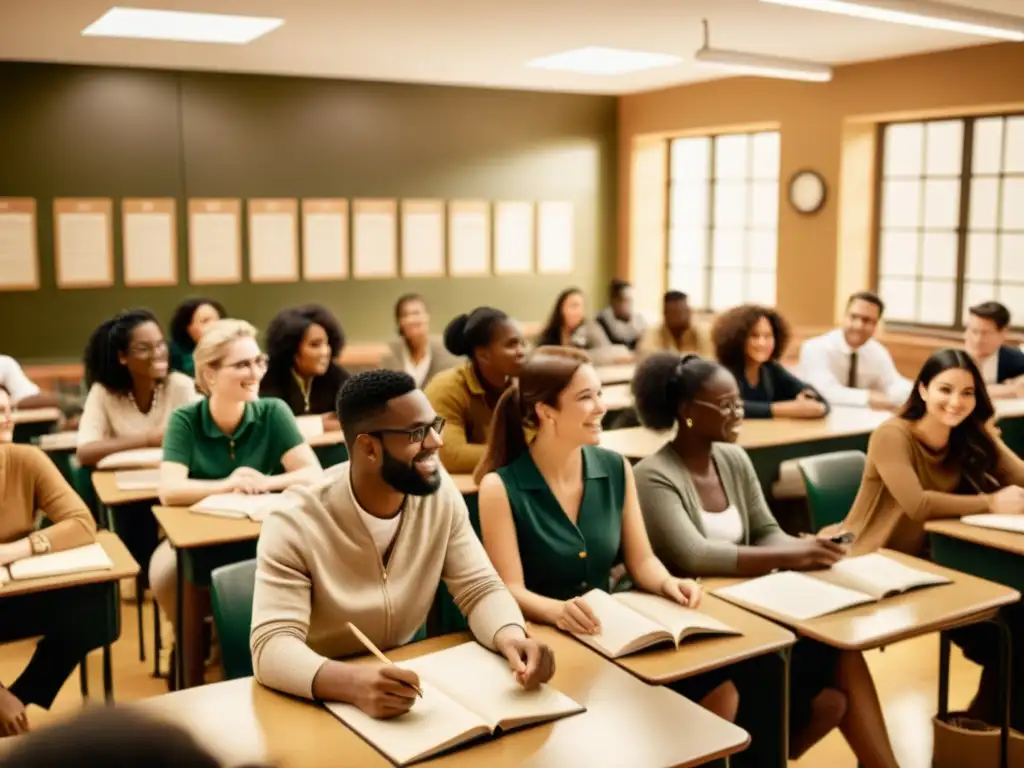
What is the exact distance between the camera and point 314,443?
15.2 ft

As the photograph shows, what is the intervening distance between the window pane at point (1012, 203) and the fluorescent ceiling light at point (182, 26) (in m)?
4.90

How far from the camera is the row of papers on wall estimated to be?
7688 mm

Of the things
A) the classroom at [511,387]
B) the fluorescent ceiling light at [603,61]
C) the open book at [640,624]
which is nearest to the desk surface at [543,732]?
the classroom at [511,387]

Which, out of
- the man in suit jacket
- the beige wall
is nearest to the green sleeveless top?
the man in suit jacket

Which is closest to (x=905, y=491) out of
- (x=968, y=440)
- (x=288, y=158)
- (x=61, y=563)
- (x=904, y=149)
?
(x=968, y=440)

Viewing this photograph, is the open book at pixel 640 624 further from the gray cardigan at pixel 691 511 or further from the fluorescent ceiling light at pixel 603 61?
the fluorescent ceiling light at pixel 603 61

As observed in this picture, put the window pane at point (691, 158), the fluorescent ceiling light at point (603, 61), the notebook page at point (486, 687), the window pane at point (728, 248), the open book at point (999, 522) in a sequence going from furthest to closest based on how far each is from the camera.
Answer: the window pane at point (691, 158), the window pane at point (728, 248), the fluorescent ceiling light at point (603, 61), the open book at point (999, 522), the notebook page at point (486, 687)

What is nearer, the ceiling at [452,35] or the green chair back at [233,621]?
the green chair back at [233,621]

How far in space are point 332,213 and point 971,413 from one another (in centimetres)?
609

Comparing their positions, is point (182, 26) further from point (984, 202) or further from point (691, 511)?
point (984, 202)

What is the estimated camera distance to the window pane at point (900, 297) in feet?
26.1

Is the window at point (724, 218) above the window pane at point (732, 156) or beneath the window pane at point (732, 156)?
beneath

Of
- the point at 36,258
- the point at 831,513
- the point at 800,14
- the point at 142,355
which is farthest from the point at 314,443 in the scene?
the point at 36,258

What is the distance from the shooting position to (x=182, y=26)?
643 centimetres
